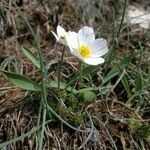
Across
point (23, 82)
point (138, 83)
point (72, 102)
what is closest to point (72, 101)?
point (72, 102)

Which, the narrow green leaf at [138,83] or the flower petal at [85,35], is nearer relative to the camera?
the flower petal at [85,35]

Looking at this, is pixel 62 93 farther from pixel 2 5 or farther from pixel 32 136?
pixel 2 5

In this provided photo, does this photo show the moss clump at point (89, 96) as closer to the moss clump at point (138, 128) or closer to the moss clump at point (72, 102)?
the moss clump at point (72, 102)

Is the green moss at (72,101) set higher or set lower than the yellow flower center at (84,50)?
lower

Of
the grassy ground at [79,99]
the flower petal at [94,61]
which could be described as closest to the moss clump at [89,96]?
the grassy ground at [79,99]

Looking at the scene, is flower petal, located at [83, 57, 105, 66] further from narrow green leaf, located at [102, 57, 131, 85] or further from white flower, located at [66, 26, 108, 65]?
narrow green leaf, located at [102, 57, 131, 85]

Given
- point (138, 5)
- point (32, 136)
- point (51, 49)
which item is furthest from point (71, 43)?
point (138, 5)
